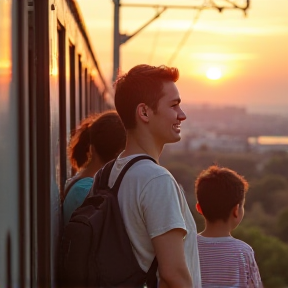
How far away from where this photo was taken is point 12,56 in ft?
9.10

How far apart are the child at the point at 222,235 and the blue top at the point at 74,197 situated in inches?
22.6

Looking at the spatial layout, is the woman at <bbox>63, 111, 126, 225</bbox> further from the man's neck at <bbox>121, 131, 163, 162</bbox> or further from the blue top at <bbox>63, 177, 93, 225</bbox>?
the man's neck at <bbox>121, 131, 163, 162</bbox>

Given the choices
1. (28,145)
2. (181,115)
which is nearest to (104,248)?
(28,145)

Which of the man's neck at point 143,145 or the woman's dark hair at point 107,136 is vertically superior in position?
the man's neck at point 143,145

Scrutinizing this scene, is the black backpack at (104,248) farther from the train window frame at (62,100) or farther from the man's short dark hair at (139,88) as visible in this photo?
the train window frame at (62,100)

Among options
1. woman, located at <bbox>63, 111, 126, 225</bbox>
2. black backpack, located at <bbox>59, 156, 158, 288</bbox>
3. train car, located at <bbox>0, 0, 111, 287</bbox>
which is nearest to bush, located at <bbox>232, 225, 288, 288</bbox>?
woman, located at <bbox>63, 111, 126, 225</bbox>

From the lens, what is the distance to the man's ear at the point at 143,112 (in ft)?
10.1

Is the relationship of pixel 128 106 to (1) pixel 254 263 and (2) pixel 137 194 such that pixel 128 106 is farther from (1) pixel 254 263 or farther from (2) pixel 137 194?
(1) pixel 254 263

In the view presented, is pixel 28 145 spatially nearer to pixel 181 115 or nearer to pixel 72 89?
pixel 181 115

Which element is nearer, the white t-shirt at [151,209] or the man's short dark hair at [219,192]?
the white t-shirt at [151,209]

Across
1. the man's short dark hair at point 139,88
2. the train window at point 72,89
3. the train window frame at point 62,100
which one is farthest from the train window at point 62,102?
the man's short dark hair at point 139,88

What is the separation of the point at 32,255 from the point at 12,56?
30.6 inches

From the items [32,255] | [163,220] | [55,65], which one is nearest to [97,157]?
[55,65]

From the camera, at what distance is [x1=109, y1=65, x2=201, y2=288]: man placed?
2869 millimetres
